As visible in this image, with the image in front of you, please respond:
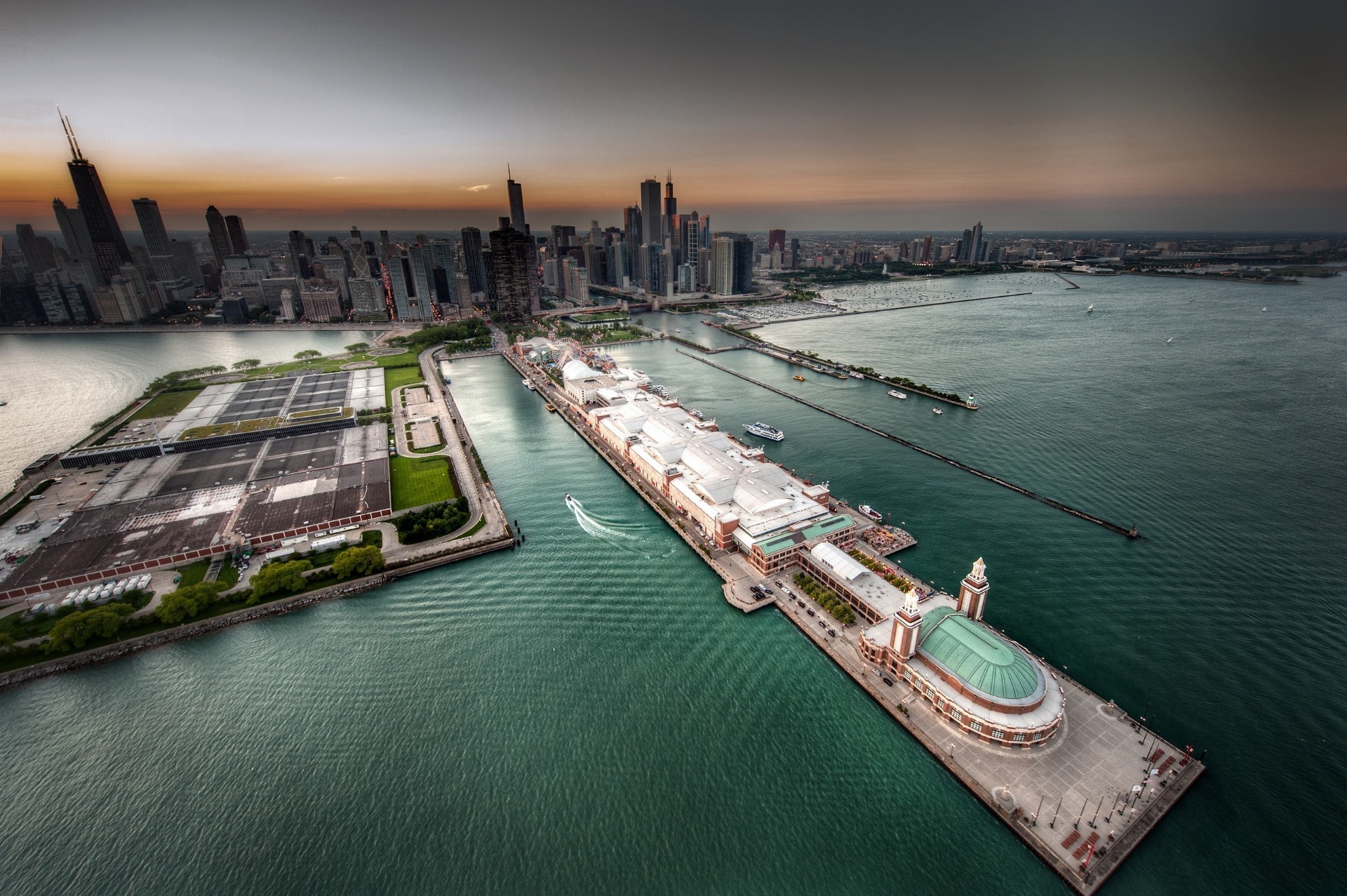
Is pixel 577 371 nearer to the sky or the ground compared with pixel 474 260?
nearer to the ground

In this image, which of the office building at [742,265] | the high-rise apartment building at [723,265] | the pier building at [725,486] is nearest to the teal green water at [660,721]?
the pier building at [725,486]

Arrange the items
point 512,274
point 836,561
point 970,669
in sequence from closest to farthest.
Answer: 1. point 970,669
2. point 836,561
3. point 512,274

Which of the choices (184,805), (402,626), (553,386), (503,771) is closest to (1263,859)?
(503,771)

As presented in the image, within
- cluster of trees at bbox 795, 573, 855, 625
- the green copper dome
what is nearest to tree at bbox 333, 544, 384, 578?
cluster of trees at bbox 795, 573, 855, 625

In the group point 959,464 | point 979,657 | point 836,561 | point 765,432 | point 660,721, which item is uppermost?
point 765,432

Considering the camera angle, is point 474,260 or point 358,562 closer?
point 358,562

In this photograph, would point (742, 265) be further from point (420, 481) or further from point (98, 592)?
point (98, 592)

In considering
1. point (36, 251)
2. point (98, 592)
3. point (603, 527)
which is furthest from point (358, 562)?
point (36, 251)
